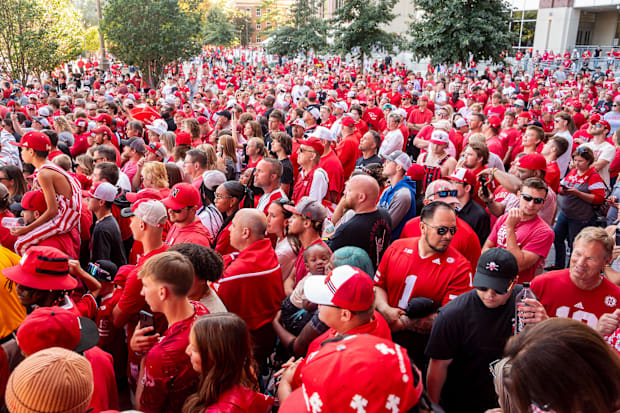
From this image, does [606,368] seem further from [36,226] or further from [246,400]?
[36,226]

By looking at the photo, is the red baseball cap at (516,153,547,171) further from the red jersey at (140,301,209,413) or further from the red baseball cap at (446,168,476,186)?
the red jersey at (140,301,209,413)

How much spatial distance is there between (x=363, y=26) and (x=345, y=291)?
27615 millimetres

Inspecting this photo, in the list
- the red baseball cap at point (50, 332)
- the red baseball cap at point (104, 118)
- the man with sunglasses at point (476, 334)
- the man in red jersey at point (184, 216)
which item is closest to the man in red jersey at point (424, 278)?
the man with sunglasses at point (476, 334)

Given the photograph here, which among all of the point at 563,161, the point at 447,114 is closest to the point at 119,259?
the point at 563,161

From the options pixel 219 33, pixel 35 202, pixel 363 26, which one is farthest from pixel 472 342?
pixel 219 33

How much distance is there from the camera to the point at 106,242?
4645 mm

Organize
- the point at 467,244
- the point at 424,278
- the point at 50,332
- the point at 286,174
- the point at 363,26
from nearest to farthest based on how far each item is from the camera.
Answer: the point at 50,332, the point at 424,278, the point at 467,244, the point at 286,174, the point at 363,26

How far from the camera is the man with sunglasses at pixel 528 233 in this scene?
13.6ft

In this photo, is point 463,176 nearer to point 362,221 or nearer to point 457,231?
point 457,231

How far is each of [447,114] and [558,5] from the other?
126ft

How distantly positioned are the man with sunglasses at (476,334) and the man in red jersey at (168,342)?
1548mm

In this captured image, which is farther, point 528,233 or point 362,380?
point 528,233

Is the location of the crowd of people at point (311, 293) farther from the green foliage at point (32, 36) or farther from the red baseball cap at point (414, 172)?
the green foliage at point (32, 36)

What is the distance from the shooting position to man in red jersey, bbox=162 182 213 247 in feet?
13.9
